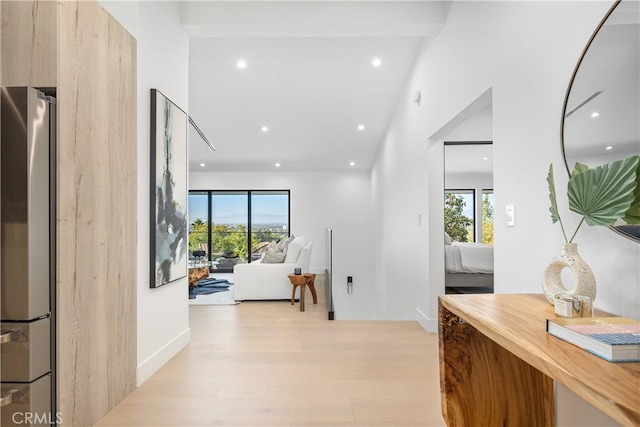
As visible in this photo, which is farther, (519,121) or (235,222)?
(235,222)

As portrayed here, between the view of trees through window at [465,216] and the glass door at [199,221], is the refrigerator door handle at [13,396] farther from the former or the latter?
the glass door at [199,221]

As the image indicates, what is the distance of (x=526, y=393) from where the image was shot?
160 centimetres

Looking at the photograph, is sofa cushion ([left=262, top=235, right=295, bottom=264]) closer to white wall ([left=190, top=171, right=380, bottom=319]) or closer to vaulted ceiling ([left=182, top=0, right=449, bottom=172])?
vaulted ceiling ([left=182, top=0, right=449, bottom=172])

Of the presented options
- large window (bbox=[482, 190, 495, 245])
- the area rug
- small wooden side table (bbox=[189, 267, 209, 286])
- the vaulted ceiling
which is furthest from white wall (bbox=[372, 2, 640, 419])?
large window (bbox=[482, 190, 495, 245])

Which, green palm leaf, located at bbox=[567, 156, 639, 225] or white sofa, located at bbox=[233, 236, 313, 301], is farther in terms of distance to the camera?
white sofa, located at bbox=[233, 236, 313, 301]

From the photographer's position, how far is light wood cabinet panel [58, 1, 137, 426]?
5.63ft

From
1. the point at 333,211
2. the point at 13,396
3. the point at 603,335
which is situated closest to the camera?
the point at 603,335

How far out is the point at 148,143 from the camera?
8.54ft

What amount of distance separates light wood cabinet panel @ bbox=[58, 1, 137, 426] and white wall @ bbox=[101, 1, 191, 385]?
125mm

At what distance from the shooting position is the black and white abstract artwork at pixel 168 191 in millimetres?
2613

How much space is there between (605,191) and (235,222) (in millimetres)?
8994

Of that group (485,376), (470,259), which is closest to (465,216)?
(470,259)

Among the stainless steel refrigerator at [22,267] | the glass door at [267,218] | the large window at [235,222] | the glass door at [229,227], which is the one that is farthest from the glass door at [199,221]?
the stainless steel refrigerator at [22,267]

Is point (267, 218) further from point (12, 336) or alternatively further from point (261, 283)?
point (12, 336)
